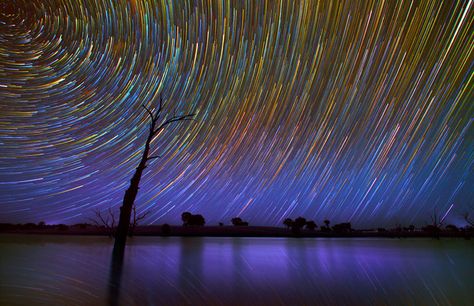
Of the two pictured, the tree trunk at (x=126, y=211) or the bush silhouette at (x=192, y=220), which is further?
the bush silhouette at (x=192, y=220)

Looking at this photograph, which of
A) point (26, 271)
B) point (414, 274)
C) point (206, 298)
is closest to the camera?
point (206, 298)

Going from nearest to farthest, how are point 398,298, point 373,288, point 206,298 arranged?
1. point 206,298
2. point 398,298
3. point 373,288

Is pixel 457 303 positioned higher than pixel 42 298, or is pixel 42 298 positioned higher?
pixel 42 298

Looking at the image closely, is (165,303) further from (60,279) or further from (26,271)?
(26,271)

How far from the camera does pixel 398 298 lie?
12.7 ft

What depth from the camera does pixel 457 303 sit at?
366 centimetres

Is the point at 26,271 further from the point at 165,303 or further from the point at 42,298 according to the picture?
the point at 165,303

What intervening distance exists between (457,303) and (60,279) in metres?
5.42

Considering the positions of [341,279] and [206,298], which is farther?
[341,279]

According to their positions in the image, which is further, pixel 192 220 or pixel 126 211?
pixel 192 220

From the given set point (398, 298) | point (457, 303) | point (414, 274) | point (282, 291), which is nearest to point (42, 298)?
point (282, 291)

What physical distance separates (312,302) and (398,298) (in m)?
1.28

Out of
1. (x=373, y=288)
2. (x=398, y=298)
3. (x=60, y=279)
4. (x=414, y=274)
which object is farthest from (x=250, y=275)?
(x=414, y=274)

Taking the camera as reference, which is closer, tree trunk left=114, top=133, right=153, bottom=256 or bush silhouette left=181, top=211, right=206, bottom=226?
tree trunk left=114, top=133, right=153, bottom=256
